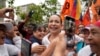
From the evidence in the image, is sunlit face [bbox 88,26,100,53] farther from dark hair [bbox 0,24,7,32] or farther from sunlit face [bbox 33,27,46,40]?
sunlit face [bbox 33,27,46,40]

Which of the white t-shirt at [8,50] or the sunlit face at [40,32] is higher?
the white t-shirt at [8,50]

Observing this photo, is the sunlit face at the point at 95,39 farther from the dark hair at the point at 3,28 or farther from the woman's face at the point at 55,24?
the woman's face at the point at 55,24

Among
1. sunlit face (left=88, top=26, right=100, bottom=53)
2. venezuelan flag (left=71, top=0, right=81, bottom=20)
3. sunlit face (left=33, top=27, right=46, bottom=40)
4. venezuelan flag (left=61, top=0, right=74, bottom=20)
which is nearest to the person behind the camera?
sunlit face (left=88, top=26, right=100, bottom=53)

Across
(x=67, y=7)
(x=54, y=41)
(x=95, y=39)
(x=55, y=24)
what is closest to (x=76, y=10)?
(x=67, y=7)

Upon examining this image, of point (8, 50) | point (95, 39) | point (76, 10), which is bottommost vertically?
point (76, 10)

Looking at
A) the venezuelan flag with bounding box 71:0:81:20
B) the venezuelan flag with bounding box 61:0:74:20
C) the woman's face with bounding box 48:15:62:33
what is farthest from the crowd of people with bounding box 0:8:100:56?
the venezuelan flag with bounding box 71:0:81:20

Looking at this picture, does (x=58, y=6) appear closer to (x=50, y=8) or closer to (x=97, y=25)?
(x=50, y=8)

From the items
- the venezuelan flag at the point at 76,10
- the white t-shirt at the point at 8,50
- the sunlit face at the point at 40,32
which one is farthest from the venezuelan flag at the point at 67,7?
A: the white t-shirt at the point at 8,50

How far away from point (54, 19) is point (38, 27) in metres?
1.77

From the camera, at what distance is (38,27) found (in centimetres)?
655

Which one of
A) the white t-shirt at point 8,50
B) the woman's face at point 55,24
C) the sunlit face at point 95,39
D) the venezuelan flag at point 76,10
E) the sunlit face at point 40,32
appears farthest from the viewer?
the venezuelan flag at point 76,10

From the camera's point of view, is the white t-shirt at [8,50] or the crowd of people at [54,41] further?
the white t-shirt at [8,50]

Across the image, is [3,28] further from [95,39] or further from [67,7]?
[67,7]

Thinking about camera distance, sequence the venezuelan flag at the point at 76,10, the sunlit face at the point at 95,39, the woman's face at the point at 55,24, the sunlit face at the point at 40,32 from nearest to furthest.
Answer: the sunlit face at the point at 95,39, the woman's face at the point at 55,24, the sunlit face at the point at 40,32, the venezuelan flag at the point at 76,10
